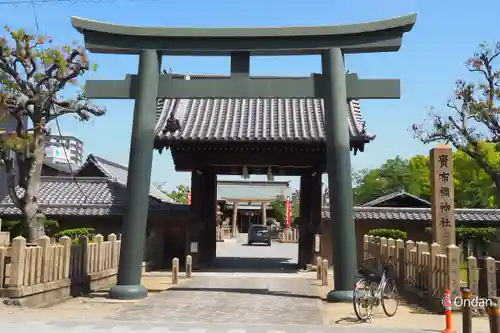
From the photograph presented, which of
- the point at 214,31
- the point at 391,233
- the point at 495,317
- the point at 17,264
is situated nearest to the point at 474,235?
the point at 391,233

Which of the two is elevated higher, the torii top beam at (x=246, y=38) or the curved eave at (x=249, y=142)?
the torii top beam at (x=246, y=38)

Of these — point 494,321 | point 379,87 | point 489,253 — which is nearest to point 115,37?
point 379,87

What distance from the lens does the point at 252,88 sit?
13383mm

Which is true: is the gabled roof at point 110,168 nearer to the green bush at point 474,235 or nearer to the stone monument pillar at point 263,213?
the green bush at point 474,235

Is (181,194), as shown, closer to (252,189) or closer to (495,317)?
(252,189)

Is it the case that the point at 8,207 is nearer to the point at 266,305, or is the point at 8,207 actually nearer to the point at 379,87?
the point at 266,305

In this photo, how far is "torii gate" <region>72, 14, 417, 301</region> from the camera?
12.8m

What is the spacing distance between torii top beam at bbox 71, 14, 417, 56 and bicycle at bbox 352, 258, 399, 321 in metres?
5.66

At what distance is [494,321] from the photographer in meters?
7.22

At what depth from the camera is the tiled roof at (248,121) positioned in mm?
20031

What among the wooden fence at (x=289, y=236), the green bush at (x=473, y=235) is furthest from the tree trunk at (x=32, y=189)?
the wooden fence at (x=289, y=236)

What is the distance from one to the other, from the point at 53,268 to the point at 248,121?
38.1 ft

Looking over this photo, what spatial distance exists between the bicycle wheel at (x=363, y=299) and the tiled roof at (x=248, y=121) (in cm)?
923

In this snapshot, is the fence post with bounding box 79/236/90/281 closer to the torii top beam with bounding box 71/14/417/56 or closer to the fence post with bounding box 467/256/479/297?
the torii top beam with bounding box 71/14/417/56
